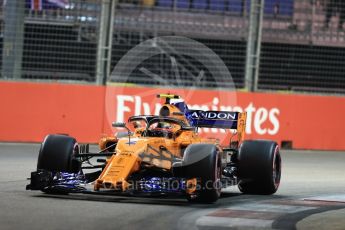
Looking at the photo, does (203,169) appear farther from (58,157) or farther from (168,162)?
(58,157)

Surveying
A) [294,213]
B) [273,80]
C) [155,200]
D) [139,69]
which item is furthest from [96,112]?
[294,213]

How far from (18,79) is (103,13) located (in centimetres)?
255

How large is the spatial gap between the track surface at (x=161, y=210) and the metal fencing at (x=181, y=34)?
6661 mm

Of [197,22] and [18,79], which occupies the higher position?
[197,22]

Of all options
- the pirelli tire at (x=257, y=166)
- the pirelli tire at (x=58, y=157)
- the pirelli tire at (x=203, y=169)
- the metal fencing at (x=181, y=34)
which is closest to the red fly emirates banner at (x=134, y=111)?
the metal fencing at (x=181, y=34)

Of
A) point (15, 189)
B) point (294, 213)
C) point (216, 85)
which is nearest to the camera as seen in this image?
point (294, 213)

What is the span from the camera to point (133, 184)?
1004cm

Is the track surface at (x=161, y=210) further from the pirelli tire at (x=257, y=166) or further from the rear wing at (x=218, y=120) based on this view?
the rear wing at (x=218, y=120)

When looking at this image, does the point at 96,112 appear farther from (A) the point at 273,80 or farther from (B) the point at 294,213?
(B) the point at 294,213

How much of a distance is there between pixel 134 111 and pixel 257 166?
8543 millimetres

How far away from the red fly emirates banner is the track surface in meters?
6.06

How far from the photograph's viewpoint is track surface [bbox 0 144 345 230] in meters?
8.19

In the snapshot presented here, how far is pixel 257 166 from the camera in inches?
445

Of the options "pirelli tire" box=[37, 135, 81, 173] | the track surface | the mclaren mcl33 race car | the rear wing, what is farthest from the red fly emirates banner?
"pirelli tire" box=[37, 135, 81, 173]
